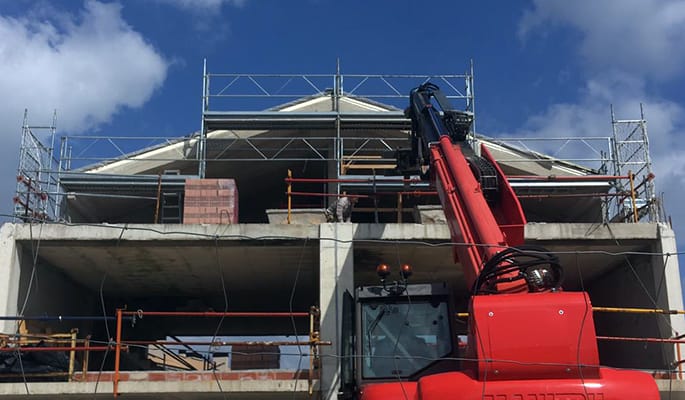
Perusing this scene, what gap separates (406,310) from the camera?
8148mm

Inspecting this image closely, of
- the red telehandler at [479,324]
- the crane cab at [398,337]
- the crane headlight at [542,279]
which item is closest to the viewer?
the red telehandler at [479,324]

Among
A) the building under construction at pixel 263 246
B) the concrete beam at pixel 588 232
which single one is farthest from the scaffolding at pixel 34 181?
the concrete beam at pixel 588 232

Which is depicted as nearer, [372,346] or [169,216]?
[372,346]

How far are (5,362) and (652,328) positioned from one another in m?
12.0

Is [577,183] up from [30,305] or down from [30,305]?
up

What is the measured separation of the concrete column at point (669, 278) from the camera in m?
13.8

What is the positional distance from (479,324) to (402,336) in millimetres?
1457

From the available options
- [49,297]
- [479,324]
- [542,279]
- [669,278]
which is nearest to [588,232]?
[669,278]

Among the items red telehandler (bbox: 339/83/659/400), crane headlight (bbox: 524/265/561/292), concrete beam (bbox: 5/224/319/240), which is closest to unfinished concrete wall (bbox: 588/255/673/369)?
red telehandler (bbox: 339/83/659/400)

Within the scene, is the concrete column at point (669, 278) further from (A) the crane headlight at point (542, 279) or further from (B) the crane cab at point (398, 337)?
(B) the crane cab at point (398, 337)

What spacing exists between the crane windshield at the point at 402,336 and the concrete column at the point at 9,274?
28.4 ft

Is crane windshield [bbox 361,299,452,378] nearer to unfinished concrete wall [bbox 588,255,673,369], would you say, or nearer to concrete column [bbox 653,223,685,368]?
concrete column [bbox 653,223,685,368]

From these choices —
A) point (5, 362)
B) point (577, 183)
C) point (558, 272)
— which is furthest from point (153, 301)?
point (558, 272)

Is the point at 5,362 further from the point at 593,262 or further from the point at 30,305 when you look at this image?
the point at 593,262
